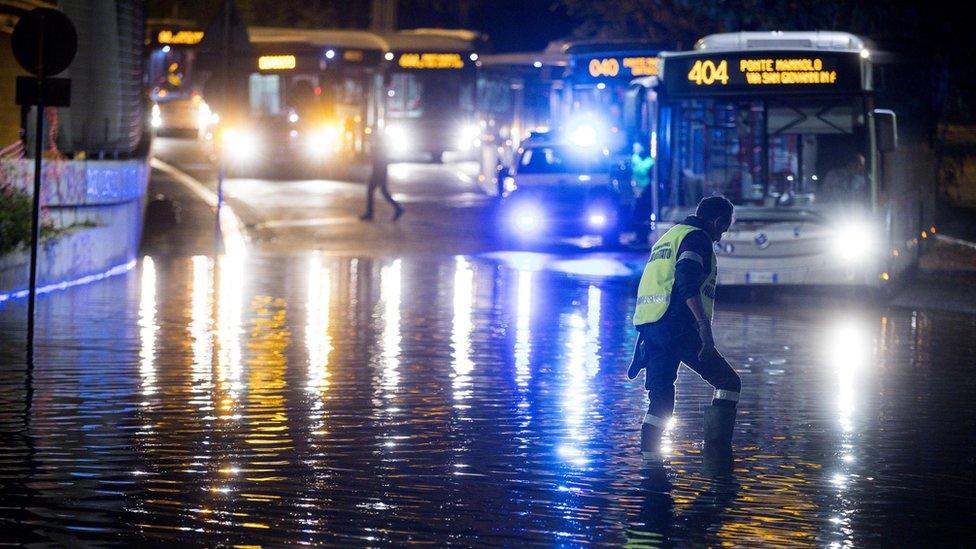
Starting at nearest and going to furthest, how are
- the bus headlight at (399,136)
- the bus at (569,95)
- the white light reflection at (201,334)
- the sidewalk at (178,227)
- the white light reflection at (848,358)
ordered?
1. the white light reflection at (848,358)
2. the white light reflection at (201,334)
3. the sidewalk at (178,227)
4. the bus at (569,95)
5. the bus headlight at (399,136)

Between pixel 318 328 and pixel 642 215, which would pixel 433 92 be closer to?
pixel 642 215

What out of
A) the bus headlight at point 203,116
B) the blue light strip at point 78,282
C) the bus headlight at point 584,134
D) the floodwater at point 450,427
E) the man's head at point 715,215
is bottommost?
the floodwater at point 450,427

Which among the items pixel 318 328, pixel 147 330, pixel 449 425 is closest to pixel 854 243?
pixel 318 328

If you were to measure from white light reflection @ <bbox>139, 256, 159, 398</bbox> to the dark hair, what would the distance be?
13.7ft

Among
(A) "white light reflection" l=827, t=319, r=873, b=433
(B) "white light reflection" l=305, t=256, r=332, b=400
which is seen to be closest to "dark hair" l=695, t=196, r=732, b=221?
(A) "white light reflection" l=827, t=319, r=873, b=433

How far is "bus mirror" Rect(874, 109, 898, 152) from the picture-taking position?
21.3m

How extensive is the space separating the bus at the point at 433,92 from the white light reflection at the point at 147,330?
30297 millimetres

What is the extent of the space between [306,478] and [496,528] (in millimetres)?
1578

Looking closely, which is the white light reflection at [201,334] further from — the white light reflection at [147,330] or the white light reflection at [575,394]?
the white light reflection at [575,394]

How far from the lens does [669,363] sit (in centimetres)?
1079

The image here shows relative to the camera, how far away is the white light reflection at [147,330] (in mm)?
13820

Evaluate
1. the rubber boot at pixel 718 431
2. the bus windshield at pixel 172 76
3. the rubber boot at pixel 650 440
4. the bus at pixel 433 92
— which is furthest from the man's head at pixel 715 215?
the bus windshield at pixel 172 76

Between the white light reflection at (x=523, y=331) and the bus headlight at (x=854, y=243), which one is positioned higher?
the bus headlight at (x=854, y=243)

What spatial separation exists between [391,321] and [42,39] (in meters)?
4.57
